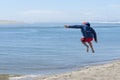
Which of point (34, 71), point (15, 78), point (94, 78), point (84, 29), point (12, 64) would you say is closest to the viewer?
point (94, 78)

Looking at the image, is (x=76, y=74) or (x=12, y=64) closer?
(x=76, y=74)

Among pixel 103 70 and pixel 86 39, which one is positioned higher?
pixel 86 39

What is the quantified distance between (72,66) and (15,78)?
7.63 metres

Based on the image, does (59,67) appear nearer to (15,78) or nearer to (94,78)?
(15,78)

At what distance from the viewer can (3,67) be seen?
29.5 meters

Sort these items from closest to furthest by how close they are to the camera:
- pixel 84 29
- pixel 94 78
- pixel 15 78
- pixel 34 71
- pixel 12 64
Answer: pixel 94 78 < pixel 84 29 < pixel 15 78 < pixel 34 71 < pixel 12 64

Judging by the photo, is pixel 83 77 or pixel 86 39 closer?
pixel 83 77

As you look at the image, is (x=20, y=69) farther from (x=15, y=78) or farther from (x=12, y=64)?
(x=15, y=78)

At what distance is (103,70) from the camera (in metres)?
18.0

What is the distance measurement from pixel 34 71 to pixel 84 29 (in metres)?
10.3

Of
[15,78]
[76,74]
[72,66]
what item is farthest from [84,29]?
[72,66]

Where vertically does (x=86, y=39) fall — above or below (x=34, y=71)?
above

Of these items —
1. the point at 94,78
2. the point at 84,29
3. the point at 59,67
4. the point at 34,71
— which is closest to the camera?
the point at 94,78

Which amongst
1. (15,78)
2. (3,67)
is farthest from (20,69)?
(15,78)
